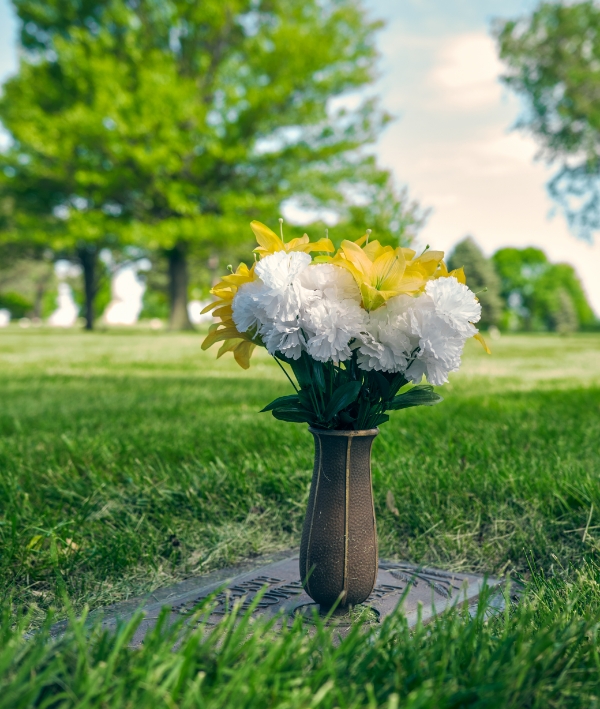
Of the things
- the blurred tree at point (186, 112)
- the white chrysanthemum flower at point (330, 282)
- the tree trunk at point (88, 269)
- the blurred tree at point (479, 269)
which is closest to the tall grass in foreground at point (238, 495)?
the white chrysanthemum flower at point (330, 282)

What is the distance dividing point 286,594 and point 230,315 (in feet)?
3.06

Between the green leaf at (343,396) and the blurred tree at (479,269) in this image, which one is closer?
the green leaf at (343,396)

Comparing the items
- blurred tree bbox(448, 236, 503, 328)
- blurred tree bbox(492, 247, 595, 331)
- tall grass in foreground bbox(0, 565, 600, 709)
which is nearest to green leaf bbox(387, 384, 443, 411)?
tall grass in foreground bbox(0, 565, 600, 709)

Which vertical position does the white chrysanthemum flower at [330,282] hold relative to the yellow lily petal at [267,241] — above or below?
below

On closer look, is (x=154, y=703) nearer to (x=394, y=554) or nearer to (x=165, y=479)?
(x=394, y=554)

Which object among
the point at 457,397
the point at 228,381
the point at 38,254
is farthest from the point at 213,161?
the point at 457,397

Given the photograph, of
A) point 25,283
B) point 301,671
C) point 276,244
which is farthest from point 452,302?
point 25,283

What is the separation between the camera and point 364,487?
7.54 feet

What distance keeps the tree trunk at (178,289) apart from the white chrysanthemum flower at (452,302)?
22901 mm

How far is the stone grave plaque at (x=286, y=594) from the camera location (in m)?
2.19

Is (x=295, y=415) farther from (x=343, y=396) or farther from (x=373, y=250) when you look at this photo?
(x=373, y=250)

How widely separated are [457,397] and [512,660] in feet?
17.0

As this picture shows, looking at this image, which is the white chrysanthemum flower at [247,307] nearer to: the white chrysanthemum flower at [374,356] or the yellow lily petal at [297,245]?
the yellow lily petal at [297,245]

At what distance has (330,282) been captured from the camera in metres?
2.12
